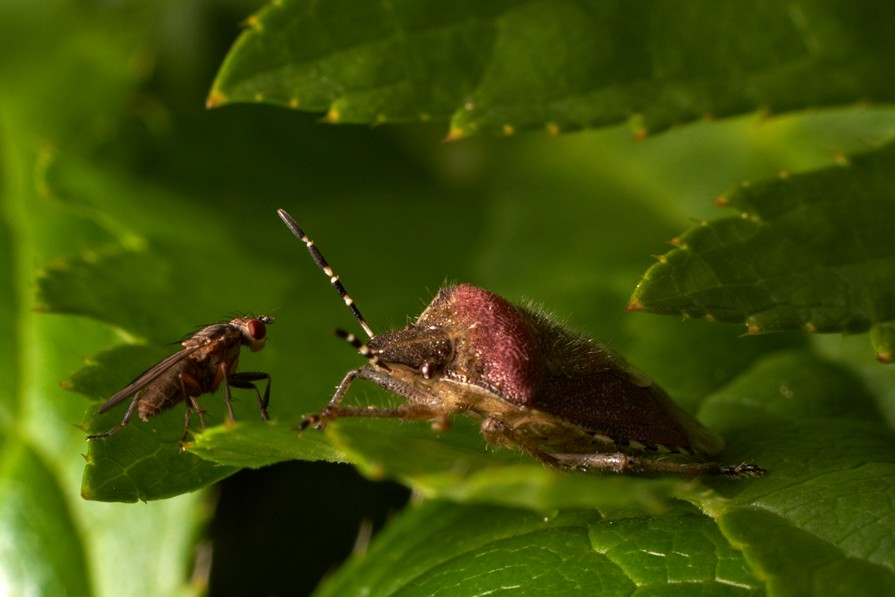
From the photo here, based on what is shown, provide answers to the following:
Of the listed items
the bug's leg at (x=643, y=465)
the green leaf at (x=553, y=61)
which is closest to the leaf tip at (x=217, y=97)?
the green leaf at (x=553, y=61)

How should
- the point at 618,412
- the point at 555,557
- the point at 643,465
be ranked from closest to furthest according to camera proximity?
the point at 555,557 → the point at 643,465 → the point at 618,412

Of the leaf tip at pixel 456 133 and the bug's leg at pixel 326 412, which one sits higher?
the leaf tip at pixel 456 133

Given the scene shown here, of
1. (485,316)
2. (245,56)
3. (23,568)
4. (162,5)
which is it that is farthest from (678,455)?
(162,5)

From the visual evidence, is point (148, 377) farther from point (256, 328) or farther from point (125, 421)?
point (256, 328)

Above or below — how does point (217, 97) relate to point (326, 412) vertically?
above

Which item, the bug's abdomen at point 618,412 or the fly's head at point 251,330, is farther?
the fly's head at point 251,330

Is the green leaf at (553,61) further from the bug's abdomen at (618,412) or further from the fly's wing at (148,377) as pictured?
the bug's abdomen at (618,412)

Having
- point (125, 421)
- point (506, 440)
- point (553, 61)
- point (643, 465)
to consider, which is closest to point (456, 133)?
point (553, 61)
